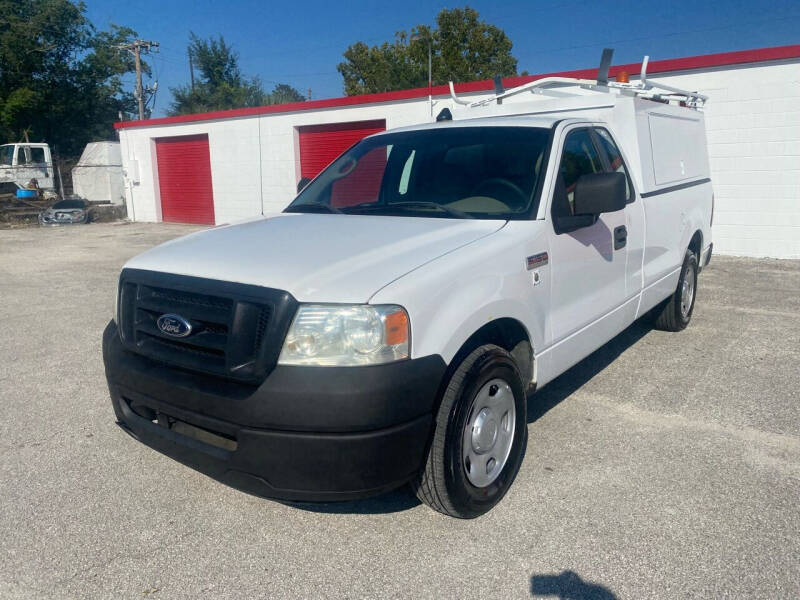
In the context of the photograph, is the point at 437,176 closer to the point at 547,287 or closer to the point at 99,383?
the point at 547,287

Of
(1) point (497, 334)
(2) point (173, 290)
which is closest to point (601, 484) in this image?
(1) point (497, 334)

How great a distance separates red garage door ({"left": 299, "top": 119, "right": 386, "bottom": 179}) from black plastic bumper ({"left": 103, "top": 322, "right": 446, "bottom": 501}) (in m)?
13.0

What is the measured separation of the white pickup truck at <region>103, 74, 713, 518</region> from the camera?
8.36ft

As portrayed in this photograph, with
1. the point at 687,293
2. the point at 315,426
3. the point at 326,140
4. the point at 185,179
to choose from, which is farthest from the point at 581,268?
the point at 185,179

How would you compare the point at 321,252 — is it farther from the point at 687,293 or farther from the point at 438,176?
the point at 687,293

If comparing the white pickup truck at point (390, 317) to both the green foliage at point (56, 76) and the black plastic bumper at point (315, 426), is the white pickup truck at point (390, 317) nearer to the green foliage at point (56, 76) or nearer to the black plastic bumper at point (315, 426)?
the black plastic bumper at point (315, 426)

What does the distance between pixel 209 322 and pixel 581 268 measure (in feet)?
7.11

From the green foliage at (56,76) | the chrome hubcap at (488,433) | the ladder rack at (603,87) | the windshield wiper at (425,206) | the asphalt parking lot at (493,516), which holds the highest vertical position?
the green foliage at (56,76)

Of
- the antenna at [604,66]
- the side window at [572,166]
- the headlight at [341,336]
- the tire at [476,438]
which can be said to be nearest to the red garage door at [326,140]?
the antenna at [604,66]

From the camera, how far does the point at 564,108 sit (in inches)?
199

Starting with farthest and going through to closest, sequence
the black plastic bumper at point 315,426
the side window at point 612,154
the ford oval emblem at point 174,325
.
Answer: the side window at point 612,154
the ford oval emblem at point 174,325
the black plastic bumper at point 315,426

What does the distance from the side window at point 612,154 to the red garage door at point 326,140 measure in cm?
1077

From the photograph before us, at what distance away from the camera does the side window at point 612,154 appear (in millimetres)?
4543

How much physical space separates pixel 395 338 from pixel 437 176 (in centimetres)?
179
